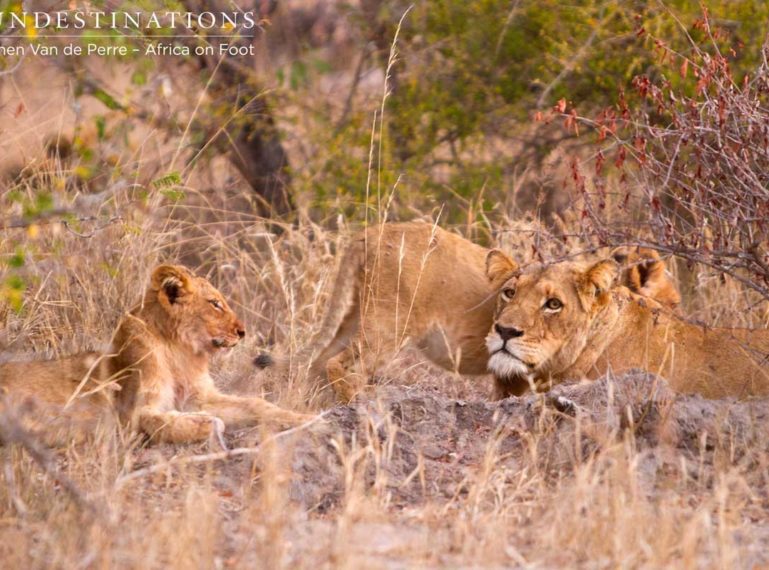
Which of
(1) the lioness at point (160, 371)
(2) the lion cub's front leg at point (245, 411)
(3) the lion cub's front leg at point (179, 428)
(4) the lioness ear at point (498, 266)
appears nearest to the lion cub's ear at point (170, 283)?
(1) the lioness at point (160, 371)

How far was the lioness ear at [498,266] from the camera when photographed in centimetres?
604

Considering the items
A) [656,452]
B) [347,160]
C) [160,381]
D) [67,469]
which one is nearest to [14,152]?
[347,160]

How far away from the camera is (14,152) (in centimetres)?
775

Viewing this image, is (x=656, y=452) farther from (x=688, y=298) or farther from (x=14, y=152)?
(x=14, y=152)

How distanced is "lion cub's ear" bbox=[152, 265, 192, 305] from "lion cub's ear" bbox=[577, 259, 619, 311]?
5.95ft

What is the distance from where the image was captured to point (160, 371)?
17.3ft

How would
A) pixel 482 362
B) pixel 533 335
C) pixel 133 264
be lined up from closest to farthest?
pixel 533 335, pixel 482 362, pixel 133 264

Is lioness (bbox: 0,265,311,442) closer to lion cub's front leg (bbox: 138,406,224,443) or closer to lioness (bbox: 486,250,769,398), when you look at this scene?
lion cub's front leg (bbox: 138,406,224,443)

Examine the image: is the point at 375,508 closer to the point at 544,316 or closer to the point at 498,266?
the point at 544,316

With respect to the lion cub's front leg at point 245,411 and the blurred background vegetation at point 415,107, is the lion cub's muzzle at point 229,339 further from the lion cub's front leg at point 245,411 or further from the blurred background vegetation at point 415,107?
the blurred background vegetation at point 415,107

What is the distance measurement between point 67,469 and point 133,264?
2233mm

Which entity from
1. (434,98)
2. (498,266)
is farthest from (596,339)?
(434,98)

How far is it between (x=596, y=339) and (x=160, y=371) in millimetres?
2039

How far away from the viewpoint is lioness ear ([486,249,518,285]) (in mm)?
6035
